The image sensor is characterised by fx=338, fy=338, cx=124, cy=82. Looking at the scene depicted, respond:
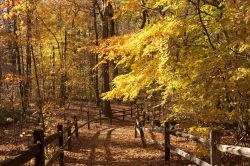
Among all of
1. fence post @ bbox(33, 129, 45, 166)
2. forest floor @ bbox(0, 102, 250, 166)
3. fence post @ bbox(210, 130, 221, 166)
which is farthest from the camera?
forest floor @ bbox(0, 102, 250, 166)

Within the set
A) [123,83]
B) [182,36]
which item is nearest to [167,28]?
[182,36]

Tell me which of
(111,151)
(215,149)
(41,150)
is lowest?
(111,151)

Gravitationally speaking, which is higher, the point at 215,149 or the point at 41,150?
the point at 41,150

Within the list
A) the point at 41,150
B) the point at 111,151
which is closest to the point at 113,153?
the point at 111,151

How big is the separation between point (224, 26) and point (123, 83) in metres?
4.02

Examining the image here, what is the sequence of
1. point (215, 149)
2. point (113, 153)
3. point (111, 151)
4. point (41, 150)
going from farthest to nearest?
point (111, 151), point (113, 153), point (215, 149), point (41, 150)

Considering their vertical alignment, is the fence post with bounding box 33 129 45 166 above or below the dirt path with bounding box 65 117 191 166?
above

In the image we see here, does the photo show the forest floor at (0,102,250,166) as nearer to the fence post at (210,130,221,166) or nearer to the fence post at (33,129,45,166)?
the fence post at (210,130,221,166)

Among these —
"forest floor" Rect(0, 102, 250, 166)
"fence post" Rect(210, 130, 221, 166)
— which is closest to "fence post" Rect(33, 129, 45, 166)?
"fence post" Rect(210, 130, 221, 166)

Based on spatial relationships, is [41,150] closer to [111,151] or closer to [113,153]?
[113,153]

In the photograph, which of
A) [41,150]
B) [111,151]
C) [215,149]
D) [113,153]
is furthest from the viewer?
[111,151]

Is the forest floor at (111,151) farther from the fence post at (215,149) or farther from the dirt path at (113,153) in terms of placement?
the fence post at (215,149)

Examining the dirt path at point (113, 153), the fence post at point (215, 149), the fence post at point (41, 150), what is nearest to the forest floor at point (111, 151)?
the dirt path at point (113, 153)

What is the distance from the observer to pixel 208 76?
32.0ft
